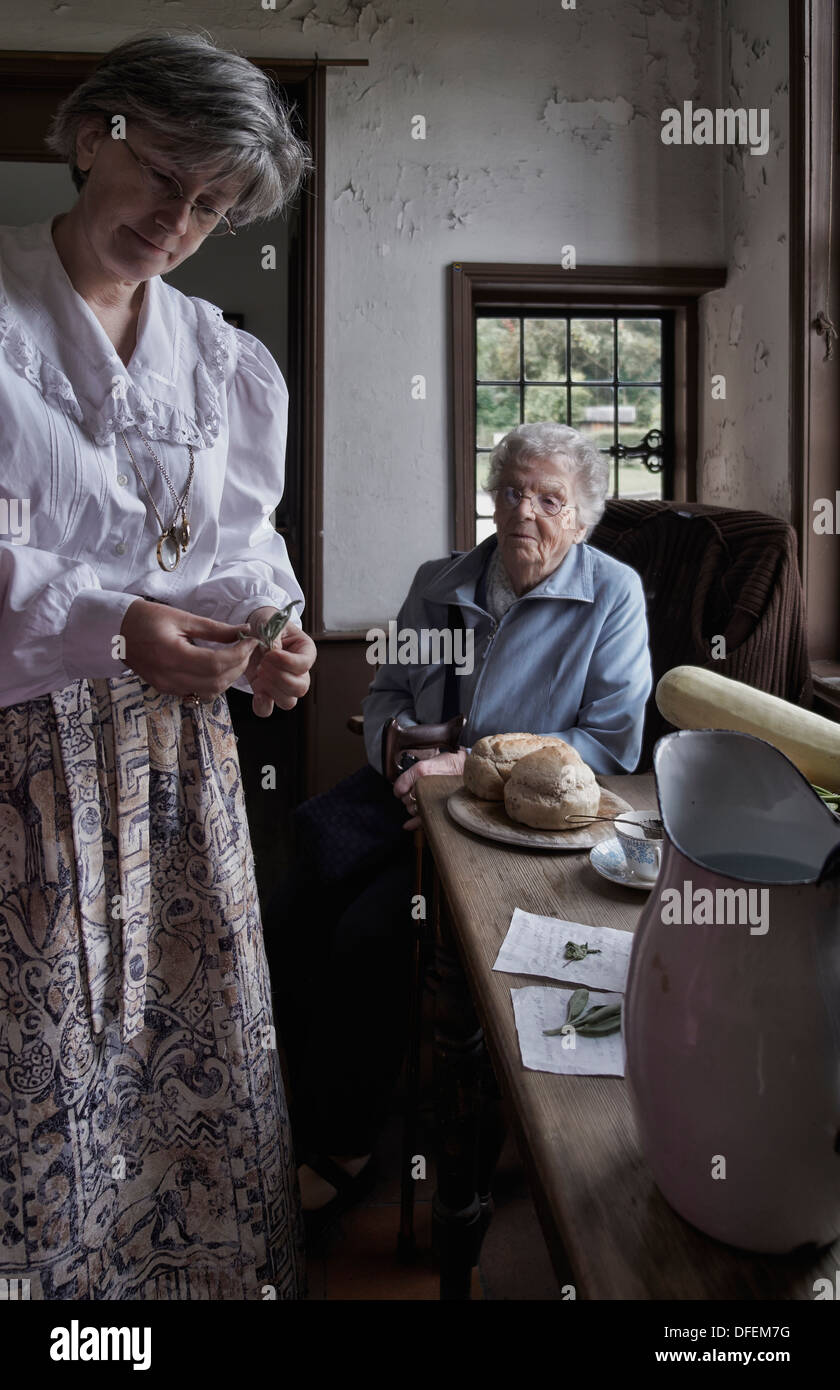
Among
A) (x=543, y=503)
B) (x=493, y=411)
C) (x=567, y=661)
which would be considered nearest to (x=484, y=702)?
(x=567, y=661)

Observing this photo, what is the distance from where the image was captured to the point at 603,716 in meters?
2.15

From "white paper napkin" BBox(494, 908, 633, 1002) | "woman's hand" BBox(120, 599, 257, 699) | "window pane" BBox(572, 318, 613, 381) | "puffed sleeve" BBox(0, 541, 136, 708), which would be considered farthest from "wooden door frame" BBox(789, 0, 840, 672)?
"puffed sleeve" BBox(0, 541, 136, 708)

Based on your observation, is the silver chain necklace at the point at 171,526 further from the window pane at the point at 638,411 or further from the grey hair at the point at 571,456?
the window pane at the point at 638,411

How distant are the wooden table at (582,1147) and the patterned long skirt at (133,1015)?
1.13ft

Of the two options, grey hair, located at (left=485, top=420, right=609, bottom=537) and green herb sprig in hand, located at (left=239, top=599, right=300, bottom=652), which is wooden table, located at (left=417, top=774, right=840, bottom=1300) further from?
grey hair, located at (left=485, top=420, right=609, bottom=537)

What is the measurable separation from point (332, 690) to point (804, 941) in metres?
3.33

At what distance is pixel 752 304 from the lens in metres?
3.46

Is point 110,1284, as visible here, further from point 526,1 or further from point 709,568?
point 526,1

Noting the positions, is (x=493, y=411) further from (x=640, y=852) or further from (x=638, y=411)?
(x=640, y=852)

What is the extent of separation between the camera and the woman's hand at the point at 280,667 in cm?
134

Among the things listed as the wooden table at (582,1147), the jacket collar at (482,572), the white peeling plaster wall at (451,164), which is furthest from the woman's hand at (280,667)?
the white peeling plaster wall at (451,164)

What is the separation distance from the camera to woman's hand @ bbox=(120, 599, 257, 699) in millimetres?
1164

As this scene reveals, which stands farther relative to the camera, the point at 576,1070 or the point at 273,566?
the point at 273,566

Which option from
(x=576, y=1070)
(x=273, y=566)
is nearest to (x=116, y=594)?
(x=273, y=566)
